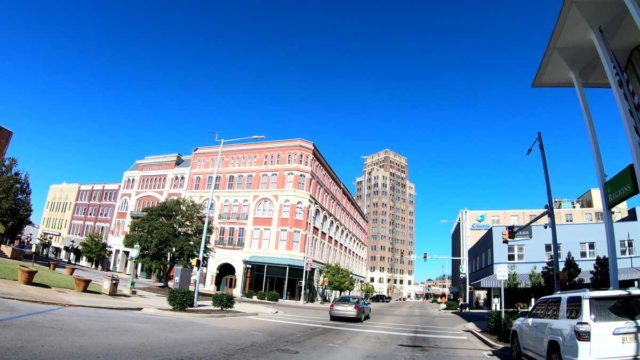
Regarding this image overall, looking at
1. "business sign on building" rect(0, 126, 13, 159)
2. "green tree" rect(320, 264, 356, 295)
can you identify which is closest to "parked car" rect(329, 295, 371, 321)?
"green tree" rect(320, 264, 356, 295)

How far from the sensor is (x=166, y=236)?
34594mm

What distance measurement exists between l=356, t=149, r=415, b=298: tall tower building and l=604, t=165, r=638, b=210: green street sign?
129 m

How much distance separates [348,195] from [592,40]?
6059 cm

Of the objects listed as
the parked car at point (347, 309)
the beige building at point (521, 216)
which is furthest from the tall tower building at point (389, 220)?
the parked car at point (347, 309)

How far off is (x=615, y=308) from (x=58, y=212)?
90.3m

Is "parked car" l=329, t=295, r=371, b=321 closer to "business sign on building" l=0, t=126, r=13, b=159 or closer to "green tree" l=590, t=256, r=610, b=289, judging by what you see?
"green tree" l=590, t=256, r=610, b=289

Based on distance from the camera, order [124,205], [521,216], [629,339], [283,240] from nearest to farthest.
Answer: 1. [629,339]
2. [283,240]
3. [124,205]
4. [521,216]

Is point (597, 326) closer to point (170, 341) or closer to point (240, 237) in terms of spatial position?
point (170, 341)

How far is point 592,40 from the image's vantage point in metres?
12.5

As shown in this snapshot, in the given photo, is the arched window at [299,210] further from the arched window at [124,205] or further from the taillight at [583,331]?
A: the taillight at [583,331]

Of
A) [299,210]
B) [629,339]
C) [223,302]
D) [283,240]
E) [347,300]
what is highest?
[299,210]

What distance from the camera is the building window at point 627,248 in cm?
3850

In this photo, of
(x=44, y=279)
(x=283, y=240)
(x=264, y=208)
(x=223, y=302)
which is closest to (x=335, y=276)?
(x=283, y=240)

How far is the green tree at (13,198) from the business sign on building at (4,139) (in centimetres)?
606
